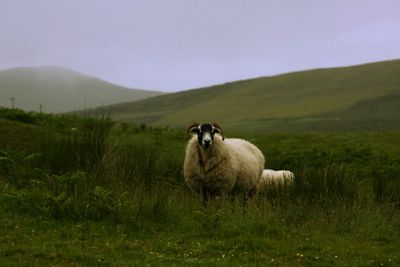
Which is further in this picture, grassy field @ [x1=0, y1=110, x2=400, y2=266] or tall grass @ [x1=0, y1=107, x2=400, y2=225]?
tall grass @ [x1=0, y1=107, x2=400, y2=225]

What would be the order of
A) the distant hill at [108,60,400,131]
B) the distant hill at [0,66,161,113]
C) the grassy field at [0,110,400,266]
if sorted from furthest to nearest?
the distant hill at [0,66,161,113]
the distant hill at [108,60,400,131]
the grassy field at [0,110,400,266]

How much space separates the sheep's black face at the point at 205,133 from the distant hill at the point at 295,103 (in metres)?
36.6

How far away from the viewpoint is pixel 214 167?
1262 centimetres

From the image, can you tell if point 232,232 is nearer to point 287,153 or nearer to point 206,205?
point 206,205

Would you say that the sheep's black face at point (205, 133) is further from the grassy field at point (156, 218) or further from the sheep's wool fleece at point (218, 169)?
the grassy field at point (156, 218)

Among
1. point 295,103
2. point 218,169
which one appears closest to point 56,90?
point 295,103

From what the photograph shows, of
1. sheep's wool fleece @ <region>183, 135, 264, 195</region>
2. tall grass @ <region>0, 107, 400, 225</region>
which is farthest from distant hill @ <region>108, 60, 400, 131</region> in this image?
tall grass @ <region>0, 107, 400, 225</region>

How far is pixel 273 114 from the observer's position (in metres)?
64.9

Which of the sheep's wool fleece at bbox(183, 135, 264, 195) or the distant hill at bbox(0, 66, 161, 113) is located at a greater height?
the distant hill at bbox(0, 66, 161, 113)

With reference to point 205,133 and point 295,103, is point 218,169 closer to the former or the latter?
point 205,133

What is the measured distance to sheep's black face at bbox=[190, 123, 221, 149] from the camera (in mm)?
12359

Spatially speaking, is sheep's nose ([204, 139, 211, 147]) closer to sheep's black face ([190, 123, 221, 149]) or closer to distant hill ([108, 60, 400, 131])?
sheep's black face ([190, 123, 221, 149])

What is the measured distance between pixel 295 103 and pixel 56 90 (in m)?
89.6

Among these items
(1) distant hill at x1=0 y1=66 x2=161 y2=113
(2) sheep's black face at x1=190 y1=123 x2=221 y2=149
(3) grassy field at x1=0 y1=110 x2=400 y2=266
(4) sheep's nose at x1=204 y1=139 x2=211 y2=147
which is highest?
(1) distant hill at x1=0 y1=66 x2=161 y2=113
